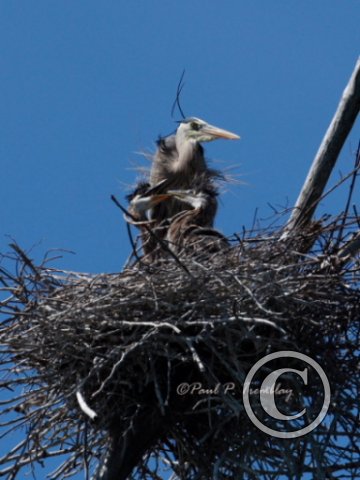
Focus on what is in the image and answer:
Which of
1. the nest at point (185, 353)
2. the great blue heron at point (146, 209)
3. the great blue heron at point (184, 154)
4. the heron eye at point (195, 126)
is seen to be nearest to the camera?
the nest at point (185, 353)

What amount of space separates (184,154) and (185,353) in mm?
2895

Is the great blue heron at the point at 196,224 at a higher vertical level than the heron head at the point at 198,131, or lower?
lower

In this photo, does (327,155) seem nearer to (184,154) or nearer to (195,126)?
(184,154)

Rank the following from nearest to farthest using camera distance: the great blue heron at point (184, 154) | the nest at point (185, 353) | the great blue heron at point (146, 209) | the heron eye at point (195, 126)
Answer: the nest at point (185, 353) → the great blue heron at point (146, 209) → the great blue heron at point (184, 154) → the heron eye at point (195, 126)

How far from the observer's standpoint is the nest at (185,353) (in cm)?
551

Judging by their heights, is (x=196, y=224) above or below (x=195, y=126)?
below

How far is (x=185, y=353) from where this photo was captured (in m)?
5.59

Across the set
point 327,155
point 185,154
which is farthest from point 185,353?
point 185,154

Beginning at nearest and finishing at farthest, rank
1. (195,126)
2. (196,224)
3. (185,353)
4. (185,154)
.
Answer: (185,353) < (196,224) < (185,154) < (195,126)

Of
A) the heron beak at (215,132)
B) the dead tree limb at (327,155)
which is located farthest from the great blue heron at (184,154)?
the dead tree limb at (327,155)

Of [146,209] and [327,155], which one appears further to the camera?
[146,209]

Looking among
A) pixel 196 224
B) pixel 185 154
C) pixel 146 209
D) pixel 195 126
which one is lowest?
pixel 196 224

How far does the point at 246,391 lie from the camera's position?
5.46 metres

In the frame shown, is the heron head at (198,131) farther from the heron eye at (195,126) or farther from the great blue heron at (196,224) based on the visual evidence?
the great blue heron at (196,224)
